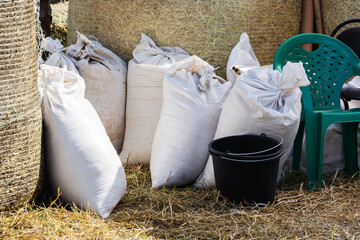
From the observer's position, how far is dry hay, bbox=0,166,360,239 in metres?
2.45

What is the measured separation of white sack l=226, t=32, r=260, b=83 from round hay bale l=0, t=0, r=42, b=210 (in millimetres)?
1212

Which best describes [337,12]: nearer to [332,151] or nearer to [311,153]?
[332,151]

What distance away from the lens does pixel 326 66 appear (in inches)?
129

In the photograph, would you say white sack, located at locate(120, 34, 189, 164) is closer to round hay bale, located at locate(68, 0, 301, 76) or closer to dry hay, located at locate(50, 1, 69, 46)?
round hay bale, located at locate(68, 0, 301, 76)

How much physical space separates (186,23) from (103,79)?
2.11ft

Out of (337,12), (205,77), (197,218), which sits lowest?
(197,218)

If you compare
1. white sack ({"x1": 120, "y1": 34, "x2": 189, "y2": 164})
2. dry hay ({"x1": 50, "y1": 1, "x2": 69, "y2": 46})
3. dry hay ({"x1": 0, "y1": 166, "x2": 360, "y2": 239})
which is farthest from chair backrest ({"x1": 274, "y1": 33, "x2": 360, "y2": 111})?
dry hay ({"x1": 50, "y1": 1, "x2": 69, "y2": 46})

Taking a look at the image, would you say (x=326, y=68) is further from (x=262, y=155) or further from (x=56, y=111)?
(x=56, y=111)

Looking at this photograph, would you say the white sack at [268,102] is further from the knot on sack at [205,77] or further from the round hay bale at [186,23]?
the round hay bale at [186,23]

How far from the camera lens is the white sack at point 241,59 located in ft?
10.8

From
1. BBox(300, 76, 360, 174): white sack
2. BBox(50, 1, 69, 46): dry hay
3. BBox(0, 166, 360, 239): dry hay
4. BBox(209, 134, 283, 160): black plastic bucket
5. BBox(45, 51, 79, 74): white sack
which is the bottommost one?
BBox(0, 166, 360, 239): dry hay

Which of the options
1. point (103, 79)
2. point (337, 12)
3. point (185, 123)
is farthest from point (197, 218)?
point (337, 12)

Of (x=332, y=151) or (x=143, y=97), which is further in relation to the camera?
(x=143, y=97)

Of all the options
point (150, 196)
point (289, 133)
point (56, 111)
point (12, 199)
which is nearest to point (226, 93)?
point (289, 133)
